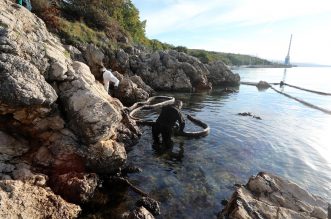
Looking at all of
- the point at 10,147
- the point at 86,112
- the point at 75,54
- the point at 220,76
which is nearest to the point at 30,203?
the point at 10,147

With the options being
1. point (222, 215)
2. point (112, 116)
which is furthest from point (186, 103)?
point (222, 215)

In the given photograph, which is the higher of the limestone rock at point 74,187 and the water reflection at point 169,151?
the limestone rock at point 74,187

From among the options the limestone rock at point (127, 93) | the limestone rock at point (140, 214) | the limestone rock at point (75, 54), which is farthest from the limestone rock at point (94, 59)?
the limestone rock at point (140, 214)

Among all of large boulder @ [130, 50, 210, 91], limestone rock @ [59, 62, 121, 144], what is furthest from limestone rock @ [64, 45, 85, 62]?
limestone rock @ [59, 62, 121, 144]

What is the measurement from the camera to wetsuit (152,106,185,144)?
1439 centimetres

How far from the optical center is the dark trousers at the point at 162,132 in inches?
578

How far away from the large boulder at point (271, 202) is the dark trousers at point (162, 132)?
570 centimetres

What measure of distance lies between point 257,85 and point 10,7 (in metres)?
53.7

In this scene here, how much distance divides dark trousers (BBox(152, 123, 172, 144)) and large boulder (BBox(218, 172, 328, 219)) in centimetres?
570

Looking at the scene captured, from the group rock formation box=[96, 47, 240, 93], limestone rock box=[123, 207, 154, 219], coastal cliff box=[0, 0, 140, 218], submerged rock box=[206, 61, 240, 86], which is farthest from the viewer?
submerged rock box=[206, 61, 240, 86]

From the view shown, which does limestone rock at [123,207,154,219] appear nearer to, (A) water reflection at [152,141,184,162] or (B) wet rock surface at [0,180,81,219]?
(B) wet rock surface at [0,180,81,219]

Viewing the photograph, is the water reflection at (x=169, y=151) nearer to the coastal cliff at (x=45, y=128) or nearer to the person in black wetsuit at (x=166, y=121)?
the person in black wetsuit at (x=166, y=121)

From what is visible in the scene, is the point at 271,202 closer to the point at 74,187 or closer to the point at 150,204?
the point at 150,204

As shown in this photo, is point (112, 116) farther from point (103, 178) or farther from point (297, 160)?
point (297, 160)
